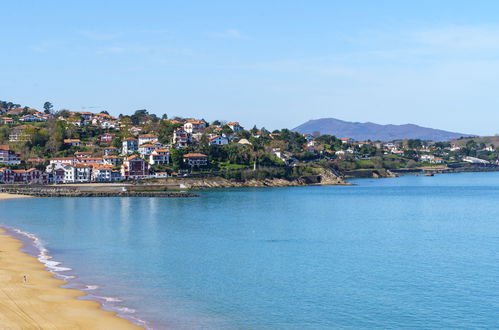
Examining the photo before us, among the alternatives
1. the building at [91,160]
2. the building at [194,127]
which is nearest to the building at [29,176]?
the building at [91,160]

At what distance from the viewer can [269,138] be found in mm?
136750

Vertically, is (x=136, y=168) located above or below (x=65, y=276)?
above

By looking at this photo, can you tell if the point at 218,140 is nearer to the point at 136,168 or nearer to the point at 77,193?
the point at 136,168

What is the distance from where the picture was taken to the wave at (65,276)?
2027 centimetres

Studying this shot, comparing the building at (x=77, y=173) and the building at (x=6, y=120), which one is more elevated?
the building at (x=6, y=120)

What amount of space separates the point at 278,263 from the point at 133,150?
274 ft

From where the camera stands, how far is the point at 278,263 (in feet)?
97.3

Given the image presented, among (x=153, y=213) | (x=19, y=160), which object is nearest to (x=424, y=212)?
(x=153, y=213)

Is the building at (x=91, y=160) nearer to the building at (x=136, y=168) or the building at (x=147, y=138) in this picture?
the building at (x=136, y=168)

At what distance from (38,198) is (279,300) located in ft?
192

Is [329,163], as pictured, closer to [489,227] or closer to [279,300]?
[489,227]

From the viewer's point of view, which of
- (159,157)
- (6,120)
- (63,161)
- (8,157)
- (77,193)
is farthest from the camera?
(6,120)

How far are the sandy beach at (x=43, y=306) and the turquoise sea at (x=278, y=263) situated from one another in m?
0.91

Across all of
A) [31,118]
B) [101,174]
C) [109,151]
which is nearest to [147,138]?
[109,151]
